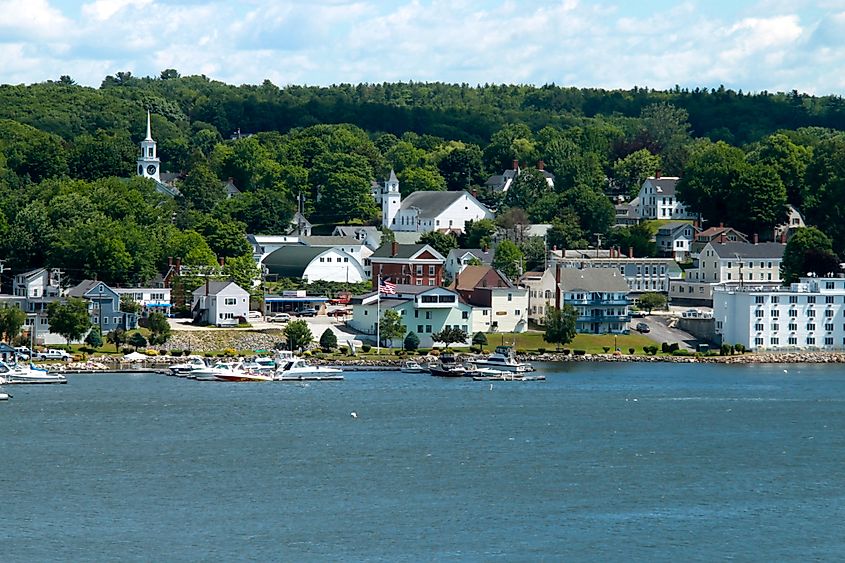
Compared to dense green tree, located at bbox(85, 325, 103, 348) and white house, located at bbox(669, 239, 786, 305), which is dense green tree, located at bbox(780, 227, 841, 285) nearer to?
white house, located at bbox(669, 239, 786, 305)

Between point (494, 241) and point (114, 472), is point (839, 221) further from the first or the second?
point (114, 472)

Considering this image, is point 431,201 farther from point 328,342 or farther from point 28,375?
point 28,375

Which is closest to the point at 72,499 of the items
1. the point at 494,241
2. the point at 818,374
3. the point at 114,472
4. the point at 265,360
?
the point at 114,472

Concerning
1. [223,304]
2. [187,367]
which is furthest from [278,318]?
[187,367]

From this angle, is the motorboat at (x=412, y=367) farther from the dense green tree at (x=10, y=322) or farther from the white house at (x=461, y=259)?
the white house at (x=461, y=259)

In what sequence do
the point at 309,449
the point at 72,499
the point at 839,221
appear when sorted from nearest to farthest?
the point at 72,499 → the point at 309,449 → the point at 839,221

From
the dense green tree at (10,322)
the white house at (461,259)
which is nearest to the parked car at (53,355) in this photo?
the dense green tree at (10,322)
